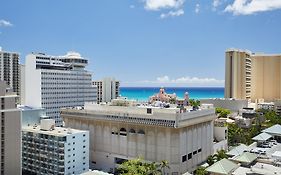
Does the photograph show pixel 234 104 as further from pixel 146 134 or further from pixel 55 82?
pixel 146 134

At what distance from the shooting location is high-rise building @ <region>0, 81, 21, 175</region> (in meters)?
37.8

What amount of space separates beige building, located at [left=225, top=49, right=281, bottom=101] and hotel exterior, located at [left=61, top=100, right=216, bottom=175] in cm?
5280

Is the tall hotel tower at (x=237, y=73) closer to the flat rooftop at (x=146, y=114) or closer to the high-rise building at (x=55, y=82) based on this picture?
the high-rise building at (x=55, y=82)

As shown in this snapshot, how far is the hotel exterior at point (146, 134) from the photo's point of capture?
145ft

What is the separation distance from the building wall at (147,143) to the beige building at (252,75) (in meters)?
52.6

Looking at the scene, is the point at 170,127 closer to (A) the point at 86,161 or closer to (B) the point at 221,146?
(A) the point at 86,161

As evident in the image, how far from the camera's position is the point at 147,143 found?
4656 centimetres

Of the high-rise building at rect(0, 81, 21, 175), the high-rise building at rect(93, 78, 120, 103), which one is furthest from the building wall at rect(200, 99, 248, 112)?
the high-rise building at rect(0, 81, 21, 175)

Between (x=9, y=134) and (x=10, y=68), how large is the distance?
188 ft

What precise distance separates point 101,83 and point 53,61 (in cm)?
2913

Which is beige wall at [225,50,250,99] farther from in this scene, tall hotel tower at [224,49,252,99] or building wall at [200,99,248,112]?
building wall at [200,99,248,112]

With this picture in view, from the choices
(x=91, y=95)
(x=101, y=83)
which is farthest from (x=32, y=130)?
(x=101, y=83)

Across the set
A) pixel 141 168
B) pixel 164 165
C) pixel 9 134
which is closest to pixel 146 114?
pixel 164 165

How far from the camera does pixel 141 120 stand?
46.0 metres
